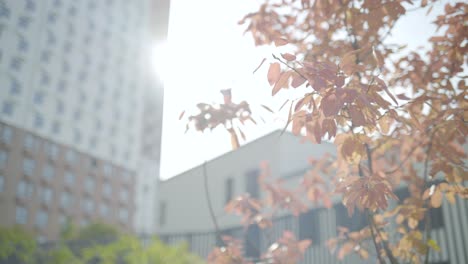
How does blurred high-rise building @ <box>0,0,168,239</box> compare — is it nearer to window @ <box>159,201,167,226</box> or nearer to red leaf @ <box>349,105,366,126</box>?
window @ <box>159,201,167,226</box>

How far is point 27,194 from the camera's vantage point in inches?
1447

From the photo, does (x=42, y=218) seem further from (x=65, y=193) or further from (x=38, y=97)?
(x=38, y=97)

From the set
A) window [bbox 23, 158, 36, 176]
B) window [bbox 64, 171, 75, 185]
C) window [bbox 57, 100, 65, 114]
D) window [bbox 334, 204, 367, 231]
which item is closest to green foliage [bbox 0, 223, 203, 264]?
window [bbox 334, 204, 367, 231]

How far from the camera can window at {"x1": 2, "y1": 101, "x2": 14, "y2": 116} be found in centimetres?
3238

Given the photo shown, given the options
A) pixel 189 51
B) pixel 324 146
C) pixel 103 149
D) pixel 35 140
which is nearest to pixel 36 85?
pixel 35 140

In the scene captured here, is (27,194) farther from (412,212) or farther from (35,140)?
(412,212)

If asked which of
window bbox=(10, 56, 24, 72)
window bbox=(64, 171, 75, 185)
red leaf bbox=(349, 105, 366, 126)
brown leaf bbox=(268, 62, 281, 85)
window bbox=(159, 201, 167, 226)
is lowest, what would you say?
red leaf bbox=(349, 105, 366, 126)

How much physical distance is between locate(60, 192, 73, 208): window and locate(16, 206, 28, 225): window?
3979 mm

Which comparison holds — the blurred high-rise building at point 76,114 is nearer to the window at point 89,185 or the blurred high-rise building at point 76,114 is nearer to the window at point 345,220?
the window at point 89,185

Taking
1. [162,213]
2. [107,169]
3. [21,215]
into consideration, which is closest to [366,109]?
[162,213]

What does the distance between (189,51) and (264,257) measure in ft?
6.65

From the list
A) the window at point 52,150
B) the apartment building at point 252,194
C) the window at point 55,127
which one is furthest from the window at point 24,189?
the apartment building at point 252,194

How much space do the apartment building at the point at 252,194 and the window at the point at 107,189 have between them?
88.3 feet

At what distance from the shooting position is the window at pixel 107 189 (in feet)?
150
